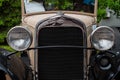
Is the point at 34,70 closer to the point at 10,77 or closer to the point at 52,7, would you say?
the point at 10,77

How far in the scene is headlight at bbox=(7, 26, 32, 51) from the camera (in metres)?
5.55

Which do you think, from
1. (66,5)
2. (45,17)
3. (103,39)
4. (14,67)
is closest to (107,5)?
(66,5)

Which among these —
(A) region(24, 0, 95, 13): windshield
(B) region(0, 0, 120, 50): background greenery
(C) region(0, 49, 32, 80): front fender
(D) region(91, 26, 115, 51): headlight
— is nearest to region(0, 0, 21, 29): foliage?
(B) region(0, 0, 120, 50): background greenery

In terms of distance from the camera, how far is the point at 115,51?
609 cm

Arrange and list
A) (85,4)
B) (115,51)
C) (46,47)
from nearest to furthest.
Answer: (46,47) → (115,51) → (85,4)

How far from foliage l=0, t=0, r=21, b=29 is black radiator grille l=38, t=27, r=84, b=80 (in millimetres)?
5474

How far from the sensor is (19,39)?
5.62 metres

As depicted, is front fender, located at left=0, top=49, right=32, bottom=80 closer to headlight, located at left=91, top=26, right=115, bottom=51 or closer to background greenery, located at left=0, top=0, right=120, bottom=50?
headlight, located at left=91, top=26, right=115, bottom=51

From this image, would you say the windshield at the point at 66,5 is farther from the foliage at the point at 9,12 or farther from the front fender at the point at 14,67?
the foliage at the point at 9,12

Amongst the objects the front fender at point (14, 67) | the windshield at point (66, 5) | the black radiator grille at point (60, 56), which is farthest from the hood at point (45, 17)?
the black radiator grille at point (60, 56)

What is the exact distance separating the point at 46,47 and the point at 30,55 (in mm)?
790

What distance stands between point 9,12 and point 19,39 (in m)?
5.68

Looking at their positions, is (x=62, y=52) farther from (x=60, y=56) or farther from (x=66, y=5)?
(x=66, y=5)

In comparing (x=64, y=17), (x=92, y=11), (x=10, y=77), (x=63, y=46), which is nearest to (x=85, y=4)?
(x=92, y=11)
